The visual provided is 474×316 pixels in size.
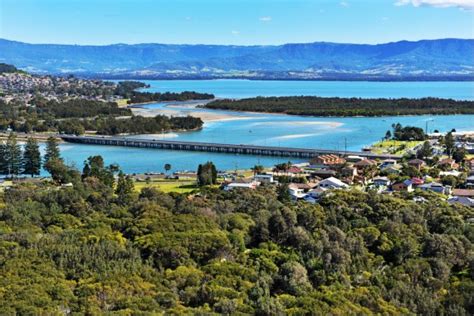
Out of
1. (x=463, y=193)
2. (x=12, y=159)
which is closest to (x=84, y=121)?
(x=12, y=159)

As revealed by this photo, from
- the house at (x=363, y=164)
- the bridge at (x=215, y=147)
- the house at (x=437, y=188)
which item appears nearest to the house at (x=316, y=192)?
the house at (x=437, y=188)

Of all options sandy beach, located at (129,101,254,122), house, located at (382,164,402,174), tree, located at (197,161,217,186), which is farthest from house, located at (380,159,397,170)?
sandy beach, located at (129,101,254,122)

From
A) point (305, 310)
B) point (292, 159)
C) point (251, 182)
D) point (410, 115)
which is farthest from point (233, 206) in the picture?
point (410, 115)

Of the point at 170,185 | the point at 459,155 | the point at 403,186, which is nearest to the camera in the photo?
the point at 403,186

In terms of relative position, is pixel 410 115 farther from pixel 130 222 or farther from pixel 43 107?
pixel 130 222

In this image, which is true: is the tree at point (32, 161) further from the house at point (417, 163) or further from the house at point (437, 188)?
the house at point (437, 188)

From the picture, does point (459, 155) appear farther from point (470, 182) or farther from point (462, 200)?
point (462, 200)

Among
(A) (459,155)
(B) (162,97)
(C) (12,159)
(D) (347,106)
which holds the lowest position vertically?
(A) (459,155)
